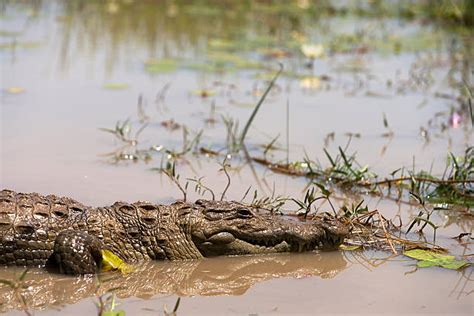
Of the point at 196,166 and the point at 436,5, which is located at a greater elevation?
the point at 436,5

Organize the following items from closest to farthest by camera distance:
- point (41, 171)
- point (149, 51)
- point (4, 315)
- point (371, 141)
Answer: point (4, 315) < point (41, 171) < point (371, 141) < point (149, 51)

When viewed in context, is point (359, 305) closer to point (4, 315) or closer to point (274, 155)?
point (4, 315)

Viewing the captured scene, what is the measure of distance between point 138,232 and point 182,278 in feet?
1.30

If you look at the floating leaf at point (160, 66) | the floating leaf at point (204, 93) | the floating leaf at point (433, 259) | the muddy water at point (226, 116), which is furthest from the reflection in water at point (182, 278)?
the floating leaf at point (160, 66)

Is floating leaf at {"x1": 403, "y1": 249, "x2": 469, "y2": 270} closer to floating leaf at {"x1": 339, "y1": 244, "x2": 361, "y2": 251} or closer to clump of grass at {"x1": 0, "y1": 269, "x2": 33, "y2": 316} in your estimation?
floating leaf at {"x1": 339, "y1": 244, "x2": 361, "y2": 251}

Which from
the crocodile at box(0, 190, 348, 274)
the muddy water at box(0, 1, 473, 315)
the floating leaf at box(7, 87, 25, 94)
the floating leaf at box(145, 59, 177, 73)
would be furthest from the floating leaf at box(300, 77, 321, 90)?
the crocodile at box(0, 190, 348, 274)

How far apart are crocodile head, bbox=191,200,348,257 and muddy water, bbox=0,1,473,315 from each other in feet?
0.26

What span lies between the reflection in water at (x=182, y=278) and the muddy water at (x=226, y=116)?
1 cm

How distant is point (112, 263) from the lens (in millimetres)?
4301

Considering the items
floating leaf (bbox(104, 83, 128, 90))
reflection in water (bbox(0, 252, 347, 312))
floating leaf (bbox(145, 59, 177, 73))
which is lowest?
reflection in water (bbox(0, 252, 347, 312))

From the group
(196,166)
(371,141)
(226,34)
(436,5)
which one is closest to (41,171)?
(196,166)

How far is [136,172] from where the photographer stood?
19.1 feet

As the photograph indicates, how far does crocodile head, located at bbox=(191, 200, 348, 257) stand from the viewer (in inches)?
182

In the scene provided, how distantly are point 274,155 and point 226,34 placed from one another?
497 centimetres
